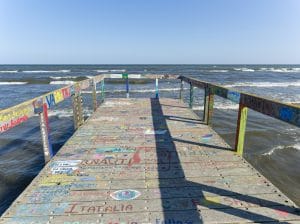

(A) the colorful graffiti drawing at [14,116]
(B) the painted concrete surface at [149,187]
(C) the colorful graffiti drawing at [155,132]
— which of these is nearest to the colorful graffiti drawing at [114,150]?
(B) the painted concrete surface at [149,187]

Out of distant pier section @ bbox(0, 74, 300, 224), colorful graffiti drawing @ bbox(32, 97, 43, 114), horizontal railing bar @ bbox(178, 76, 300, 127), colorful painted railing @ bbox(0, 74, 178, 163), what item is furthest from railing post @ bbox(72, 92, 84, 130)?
horizontal railing bar @ bbox(178, 76, 300, 127)

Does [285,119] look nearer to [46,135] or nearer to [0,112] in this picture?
[0,112]

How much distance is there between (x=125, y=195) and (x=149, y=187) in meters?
0.36

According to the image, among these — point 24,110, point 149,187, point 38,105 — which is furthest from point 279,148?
point 24,110

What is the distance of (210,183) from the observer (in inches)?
133

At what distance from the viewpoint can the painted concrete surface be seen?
2676mm

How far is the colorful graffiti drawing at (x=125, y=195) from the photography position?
3.02 metres

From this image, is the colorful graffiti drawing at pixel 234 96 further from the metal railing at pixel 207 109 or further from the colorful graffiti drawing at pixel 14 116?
the colorful graffiti drawing at pixel 14 116

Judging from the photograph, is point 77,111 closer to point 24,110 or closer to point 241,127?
point 24,110

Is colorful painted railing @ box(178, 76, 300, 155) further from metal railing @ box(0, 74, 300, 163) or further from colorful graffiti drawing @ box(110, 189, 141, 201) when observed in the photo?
colorful graffiti drawing @ box(110, 189, 141, 201)

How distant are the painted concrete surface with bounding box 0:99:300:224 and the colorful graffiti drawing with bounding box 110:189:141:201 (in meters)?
0.01

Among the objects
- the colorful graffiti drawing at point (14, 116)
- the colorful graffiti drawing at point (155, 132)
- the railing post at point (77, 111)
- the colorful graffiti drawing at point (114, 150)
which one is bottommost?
the colorful graffiti drawing at point (114, 150)

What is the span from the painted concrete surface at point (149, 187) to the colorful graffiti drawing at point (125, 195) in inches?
0.5

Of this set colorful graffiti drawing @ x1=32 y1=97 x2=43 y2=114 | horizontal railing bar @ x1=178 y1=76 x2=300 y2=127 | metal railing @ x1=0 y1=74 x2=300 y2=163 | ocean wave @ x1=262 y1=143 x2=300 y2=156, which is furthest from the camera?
ocean wave @ x1=262 y1=143 x2=300 y2=156
